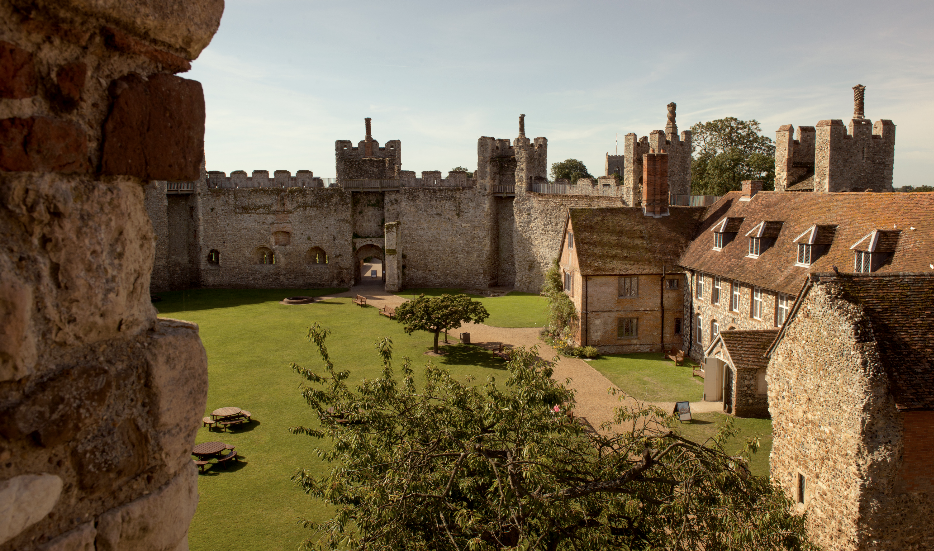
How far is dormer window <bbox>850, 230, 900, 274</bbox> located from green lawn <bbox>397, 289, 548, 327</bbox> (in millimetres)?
13270

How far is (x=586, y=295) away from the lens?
23391 mm

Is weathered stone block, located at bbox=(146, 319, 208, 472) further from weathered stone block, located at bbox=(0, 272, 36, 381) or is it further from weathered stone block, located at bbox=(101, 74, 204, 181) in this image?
weathered stone block, located at bbox=(101, 74, 204, 181)

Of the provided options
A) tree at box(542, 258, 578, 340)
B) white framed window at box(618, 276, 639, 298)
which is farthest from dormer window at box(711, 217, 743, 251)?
tree at box(542, 258, 578, 340)

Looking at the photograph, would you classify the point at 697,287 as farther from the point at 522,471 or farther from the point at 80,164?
the point at 80,164

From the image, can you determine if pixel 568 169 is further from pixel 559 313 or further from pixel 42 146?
pixel 42 146

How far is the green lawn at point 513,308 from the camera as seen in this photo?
90.5 feet

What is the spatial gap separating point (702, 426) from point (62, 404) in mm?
16040

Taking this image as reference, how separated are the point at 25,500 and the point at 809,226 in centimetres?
2044

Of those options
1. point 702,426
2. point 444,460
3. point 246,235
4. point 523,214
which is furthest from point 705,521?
point 246,235

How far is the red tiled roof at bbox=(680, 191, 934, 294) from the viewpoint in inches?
588

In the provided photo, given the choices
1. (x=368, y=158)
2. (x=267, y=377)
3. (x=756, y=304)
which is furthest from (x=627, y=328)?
(x=368, y=158)

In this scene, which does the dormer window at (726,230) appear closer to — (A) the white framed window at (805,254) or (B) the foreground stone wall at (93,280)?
(A) the white framed window at (805,254)

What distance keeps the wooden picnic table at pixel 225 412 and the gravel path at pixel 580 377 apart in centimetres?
739

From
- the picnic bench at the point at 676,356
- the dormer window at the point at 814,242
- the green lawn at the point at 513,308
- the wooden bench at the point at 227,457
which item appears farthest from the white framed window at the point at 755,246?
the wooden bench at the point at 227,457
